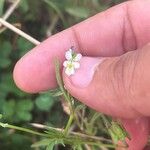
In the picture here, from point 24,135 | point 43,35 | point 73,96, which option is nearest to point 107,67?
point 73,96

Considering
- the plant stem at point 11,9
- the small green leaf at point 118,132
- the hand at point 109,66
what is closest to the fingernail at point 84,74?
the hand at point 109,66

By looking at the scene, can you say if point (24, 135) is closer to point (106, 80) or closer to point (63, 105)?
point (63, 105)

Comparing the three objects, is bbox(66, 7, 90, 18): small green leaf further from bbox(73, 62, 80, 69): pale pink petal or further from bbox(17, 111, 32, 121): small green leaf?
bbox(73, 62, 80, 69): pale pink petal

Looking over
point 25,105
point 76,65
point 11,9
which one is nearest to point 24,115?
point 25,105

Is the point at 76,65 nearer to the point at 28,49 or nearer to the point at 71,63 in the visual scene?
the point at 71,63

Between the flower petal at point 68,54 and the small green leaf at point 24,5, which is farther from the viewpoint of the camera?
the small green leaf at point 24,5

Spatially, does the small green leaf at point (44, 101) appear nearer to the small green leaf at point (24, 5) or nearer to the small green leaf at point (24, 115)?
the small green leaf at point (24, 115)

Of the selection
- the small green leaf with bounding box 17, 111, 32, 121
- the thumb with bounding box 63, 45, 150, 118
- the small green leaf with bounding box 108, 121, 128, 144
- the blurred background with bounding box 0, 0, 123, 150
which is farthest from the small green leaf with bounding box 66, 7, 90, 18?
the small green leaf with bounding box 108, 121, 128, 144
